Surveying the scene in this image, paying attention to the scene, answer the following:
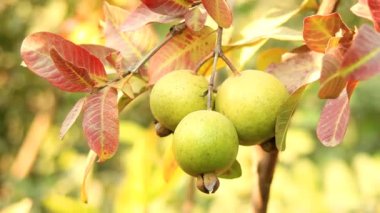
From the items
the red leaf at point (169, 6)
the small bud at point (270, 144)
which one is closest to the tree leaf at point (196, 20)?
the red leaf at point (169, 6)

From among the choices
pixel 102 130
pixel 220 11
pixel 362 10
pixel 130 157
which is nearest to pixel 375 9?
pixel 362 10

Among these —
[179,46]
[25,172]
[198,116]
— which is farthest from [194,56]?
[25,172]

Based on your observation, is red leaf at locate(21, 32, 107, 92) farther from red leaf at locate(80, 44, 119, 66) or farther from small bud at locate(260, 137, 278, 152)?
small bud at locate(260, 137, 278, 152)

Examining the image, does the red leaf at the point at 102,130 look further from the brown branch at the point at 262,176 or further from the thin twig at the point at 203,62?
the brown branch at the point at 262,176

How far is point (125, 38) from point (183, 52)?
10cm

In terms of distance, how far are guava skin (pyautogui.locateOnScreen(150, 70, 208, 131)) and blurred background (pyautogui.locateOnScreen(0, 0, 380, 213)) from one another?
20 centimetres

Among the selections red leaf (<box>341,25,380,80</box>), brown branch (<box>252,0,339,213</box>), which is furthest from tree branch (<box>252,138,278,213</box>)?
red leaf (<box>341,25,380,80</box>)

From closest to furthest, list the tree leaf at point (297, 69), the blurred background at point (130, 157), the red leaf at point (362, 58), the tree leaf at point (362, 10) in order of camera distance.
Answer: the red leaf at point (362, 58) < the tree leaf at point (362, 10) < the tree leaf at point (297, 69) < the blurred background at point (130, 157)

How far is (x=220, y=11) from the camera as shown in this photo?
2.17 feet

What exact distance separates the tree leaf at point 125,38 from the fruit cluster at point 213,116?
0.44 ft

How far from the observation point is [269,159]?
85cm

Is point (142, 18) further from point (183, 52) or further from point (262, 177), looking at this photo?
point (262, 177)

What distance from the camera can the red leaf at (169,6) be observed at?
688mm

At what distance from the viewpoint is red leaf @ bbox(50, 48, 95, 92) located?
0.66m
